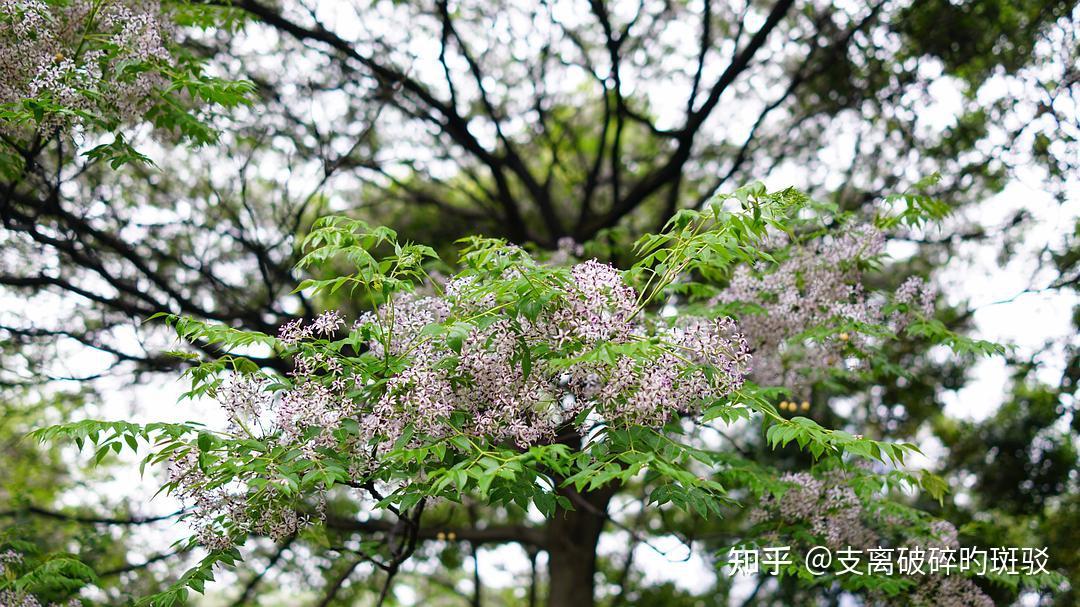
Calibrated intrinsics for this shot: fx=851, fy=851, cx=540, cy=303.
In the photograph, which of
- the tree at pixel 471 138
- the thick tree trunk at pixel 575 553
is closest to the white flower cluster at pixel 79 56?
the tree at pixel 471 138

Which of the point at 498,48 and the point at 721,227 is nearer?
the point at 721,227

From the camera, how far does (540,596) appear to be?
13.1 m

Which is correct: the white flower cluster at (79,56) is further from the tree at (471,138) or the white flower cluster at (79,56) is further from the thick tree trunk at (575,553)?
the thick tree trunk at (575,553)

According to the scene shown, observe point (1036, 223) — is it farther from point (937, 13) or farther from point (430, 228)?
point (430, 228)

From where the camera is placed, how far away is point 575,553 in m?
7.93

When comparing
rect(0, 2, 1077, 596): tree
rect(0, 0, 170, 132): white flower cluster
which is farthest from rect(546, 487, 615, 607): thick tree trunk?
rect(0, 0, 170, 132): white flower cluster

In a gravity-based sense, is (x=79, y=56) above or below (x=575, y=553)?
above

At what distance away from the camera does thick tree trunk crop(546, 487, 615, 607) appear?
781 centimetres

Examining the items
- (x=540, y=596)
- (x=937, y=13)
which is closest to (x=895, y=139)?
(x=937, y=13)

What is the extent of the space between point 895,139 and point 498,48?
13.8 feet

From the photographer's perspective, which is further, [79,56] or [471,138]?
[471,138]

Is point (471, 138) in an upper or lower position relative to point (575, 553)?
upper

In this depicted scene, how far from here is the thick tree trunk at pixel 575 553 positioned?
781cm

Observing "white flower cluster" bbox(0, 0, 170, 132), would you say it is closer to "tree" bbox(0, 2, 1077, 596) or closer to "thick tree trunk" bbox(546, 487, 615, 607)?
"tree" bbox(0, 2, 1077, 596)
